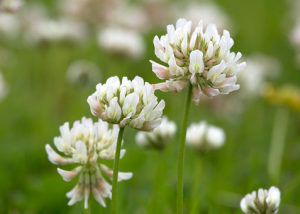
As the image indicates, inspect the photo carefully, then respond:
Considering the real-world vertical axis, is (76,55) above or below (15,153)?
above

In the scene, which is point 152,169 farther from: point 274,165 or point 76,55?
point 76,55

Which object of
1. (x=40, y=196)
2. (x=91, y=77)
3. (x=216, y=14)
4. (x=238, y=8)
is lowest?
(x=40, y=196)

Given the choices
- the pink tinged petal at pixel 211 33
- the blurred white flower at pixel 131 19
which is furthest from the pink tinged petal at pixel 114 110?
the blurred white flower at pixel 131 19

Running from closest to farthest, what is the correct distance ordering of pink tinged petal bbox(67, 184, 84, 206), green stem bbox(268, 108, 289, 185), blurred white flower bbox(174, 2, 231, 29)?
pink tinged petal bbox(67, 184, 84, 206) → green stem bbox(268, 108, 289, 185) → blurred white flower bbox(174, 2, 231, 29)

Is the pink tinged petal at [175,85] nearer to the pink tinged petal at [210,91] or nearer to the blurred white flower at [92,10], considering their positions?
the pink tinged petal at [210,91]

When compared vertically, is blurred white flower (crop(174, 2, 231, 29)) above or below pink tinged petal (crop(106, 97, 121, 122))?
above

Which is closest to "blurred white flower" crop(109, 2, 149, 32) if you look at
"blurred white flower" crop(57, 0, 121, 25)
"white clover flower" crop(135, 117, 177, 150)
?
"blurred white flower" crop(57, 0, 121, 25)

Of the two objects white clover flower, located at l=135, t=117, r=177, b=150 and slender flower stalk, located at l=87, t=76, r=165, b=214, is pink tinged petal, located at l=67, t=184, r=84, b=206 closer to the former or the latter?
slender flower stalk, located at l=87, t=76, r=165, b=214

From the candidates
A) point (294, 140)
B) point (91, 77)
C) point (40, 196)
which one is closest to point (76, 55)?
point (91, 77)

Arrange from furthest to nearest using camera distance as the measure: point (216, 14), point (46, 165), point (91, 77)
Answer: point (216, 14)
point (91, 77)
point (46, 165)
